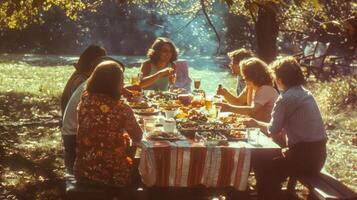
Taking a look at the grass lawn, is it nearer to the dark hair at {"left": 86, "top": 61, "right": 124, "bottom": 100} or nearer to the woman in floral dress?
the woman in floral dress

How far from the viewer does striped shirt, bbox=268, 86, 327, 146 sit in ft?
16.9

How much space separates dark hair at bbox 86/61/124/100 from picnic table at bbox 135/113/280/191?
554 millimetres

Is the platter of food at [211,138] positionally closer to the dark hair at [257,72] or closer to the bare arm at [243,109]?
the bare arm at [243,109]

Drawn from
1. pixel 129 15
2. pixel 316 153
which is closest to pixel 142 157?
pixel 316 153

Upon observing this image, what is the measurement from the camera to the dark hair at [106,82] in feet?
15.2

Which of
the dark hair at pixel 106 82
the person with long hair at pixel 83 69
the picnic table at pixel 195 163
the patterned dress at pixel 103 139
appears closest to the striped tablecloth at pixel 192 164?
the picnic table at pixel 195 163

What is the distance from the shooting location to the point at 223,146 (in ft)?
15.0

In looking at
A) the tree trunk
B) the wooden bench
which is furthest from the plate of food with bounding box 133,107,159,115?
the tree trunk

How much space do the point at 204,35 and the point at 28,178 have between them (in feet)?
99.9

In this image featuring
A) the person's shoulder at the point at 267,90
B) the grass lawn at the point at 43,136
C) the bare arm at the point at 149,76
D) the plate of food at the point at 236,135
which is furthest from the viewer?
the bare arm at the point at 149,76

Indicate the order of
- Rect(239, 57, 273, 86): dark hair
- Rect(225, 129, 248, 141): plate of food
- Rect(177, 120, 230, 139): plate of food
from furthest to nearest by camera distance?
Rect(239, 57, 273, 86): dark hair < Rect(177, 120, 230, 139): plate of food < Rect(225, 129, 248, 141): plate of food

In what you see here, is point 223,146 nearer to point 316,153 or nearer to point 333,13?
point 316,153

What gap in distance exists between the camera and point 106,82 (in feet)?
15.1

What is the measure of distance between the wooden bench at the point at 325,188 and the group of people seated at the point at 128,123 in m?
0.14
